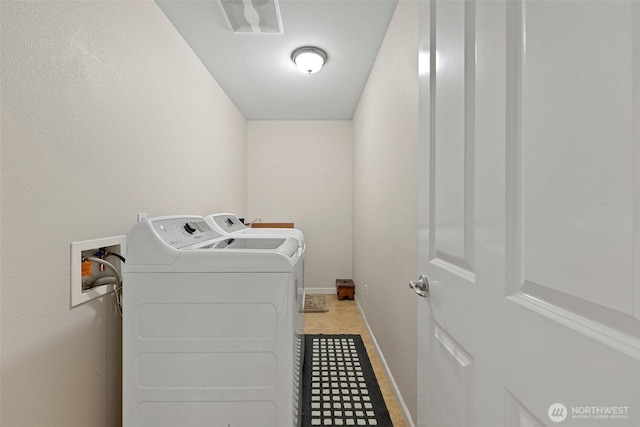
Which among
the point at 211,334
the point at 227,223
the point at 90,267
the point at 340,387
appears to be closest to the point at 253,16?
the point at 227,223

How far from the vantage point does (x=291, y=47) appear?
229 centimetres

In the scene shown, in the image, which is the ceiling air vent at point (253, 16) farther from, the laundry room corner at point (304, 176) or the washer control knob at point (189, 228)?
the laundry room corner at point (304, 176)

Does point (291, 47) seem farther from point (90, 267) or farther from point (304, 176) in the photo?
point (304, 176)

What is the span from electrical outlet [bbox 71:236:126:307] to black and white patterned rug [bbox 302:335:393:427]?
1206mm

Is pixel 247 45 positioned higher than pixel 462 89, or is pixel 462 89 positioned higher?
pixel 247 45

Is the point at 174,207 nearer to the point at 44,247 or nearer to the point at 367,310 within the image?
the point at 44,247

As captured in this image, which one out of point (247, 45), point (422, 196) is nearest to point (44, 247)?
point (422, 196)

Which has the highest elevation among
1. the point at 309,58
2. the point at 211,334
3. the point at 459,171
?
the point at 309,58

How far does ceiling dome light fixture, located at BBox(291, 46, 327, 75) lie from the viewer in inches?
90.5

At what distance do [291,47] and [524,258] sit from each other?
2242mm

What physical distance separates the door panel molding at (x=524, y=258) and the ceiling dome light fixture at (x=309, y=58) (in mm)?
1950

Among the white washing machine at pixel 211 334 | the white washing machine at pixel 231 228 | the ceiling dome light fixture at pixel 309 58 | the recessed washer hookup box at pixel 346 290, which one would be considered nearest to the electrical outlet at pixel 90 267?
the white washing machine at pixel 211 334

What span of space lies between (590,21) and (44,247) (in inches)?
56.3

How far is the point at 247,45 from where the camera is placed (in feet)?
7.44
